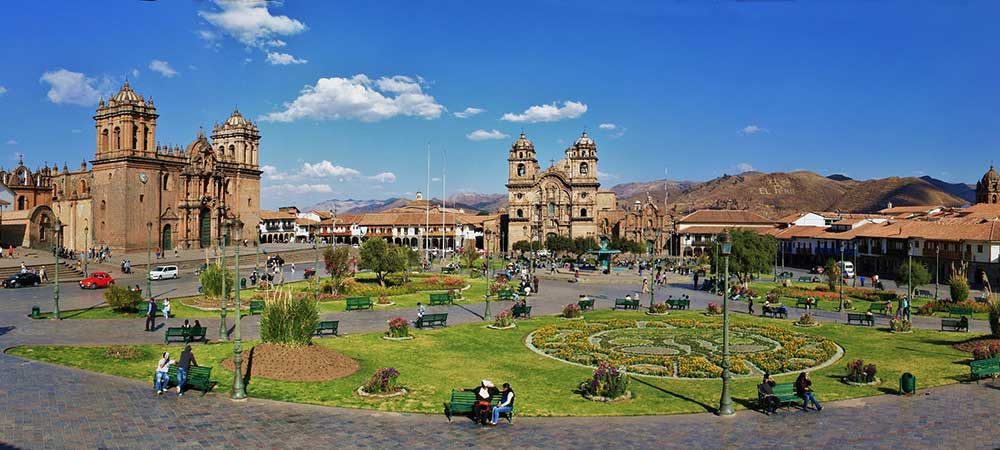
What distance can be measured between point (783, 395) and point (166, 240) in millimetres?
66884

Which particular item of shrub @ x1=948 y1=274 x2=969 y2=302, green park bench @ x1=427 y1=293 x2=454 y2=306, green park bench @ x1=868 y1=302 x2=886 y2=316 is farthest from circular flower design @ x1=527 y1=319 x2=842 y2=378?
shrub @ x1=948 y1=274 x2=969 y2=302

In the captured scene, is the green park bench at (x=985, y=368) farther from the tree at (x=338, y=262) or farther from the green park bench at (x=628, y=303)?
the tree at (x=338, y=262)

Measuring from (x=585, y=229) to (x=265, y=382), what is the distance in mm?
90757

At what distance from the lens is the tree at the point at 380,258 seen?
4425 cm

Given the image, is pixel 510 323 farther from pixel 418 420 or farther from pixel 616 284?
pixel 616 284

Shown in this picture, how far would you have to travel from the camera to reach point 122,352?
20.9 m

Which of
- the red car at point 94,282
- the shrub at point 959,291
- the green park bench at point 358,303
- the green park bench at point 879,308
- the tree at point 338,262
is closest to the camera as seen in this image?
the green park bench at point 358,303

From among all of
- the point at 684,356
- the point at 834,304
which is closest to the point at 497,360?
the point at 684,356

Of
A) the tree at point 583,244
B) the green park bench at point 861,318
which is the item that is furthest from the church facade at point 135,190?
the green park bench at point 861,318

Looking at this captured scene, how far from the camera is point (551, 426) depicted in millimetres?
15195

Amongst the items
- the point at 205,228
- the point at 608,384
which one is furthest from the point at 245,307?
the point at 205,228

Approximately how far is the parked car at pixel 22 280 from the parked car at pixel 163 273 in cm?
725

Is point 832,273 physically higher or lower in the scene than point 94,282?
higher

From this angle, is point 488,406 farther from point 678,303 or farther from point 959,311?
point 959,311
